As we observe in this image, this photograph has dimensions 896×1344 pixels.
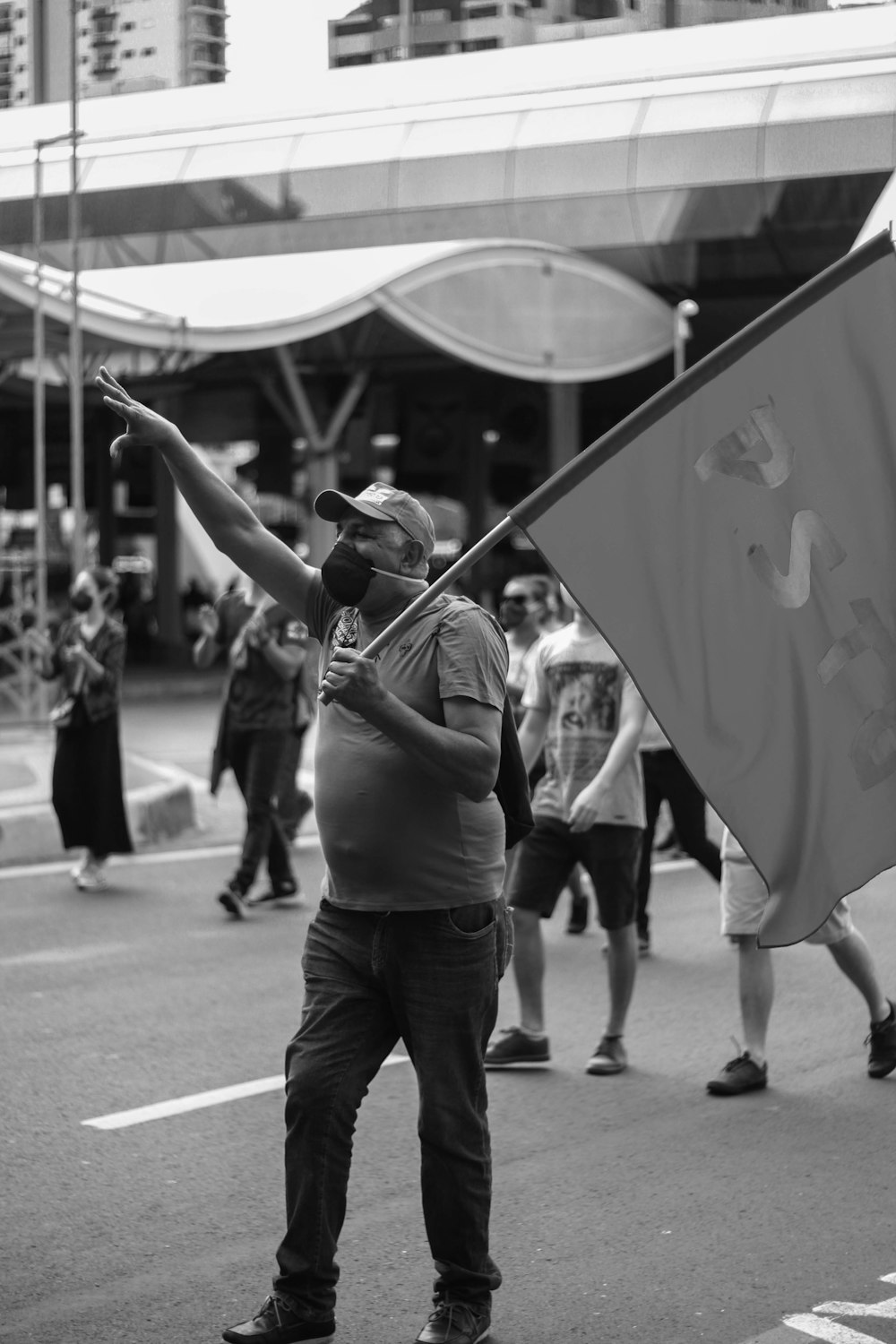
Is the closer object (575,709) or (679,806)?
(575,709)

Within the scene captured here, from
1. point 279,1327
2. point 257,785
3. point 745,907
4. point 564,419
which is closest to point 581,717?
point 745,907

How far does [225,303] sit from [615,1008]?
21.0 metres

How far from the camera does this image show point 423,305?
26141 mm

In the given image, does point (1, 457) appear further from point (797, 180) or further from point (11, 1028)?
point (11, 1028)

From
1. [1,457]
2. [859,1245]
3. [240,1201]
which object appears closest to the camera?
[859,1245]

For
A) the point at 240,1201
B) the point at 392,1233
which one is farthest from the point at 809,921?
the point at 240,1201

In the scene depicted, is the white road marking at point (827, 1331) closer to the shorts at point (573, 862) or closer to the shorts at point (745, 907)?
the shorts at point (745, 907)

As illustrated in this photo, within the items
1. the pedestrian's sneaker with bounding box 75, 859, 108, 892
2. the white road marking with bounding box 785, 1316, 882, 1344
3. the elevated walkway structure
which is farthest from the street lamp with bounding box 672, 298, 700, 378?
the white road marking with bounding box 785, 1316, 882, 1344

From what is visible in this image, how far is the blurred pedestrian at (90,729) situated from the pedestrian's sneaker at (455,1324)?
259 inches

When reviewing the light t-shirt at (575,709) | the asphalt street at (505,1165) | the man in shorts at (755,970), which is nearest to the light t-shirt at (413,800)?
the asphalt street at (505,1165)

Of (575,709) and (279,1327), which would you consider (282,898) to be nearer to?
(575,709)

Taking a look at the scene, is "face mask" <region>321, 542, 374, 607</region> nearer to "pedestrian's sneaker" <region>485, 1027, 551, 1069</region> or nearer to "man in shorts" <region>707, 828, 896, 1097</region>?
"man in shorts" <region>707, 828, 896, 1097</region>

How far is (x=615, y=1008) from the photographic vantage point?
21.5 ft

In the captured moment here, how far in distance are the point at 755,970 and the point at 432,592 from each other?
115 inches
